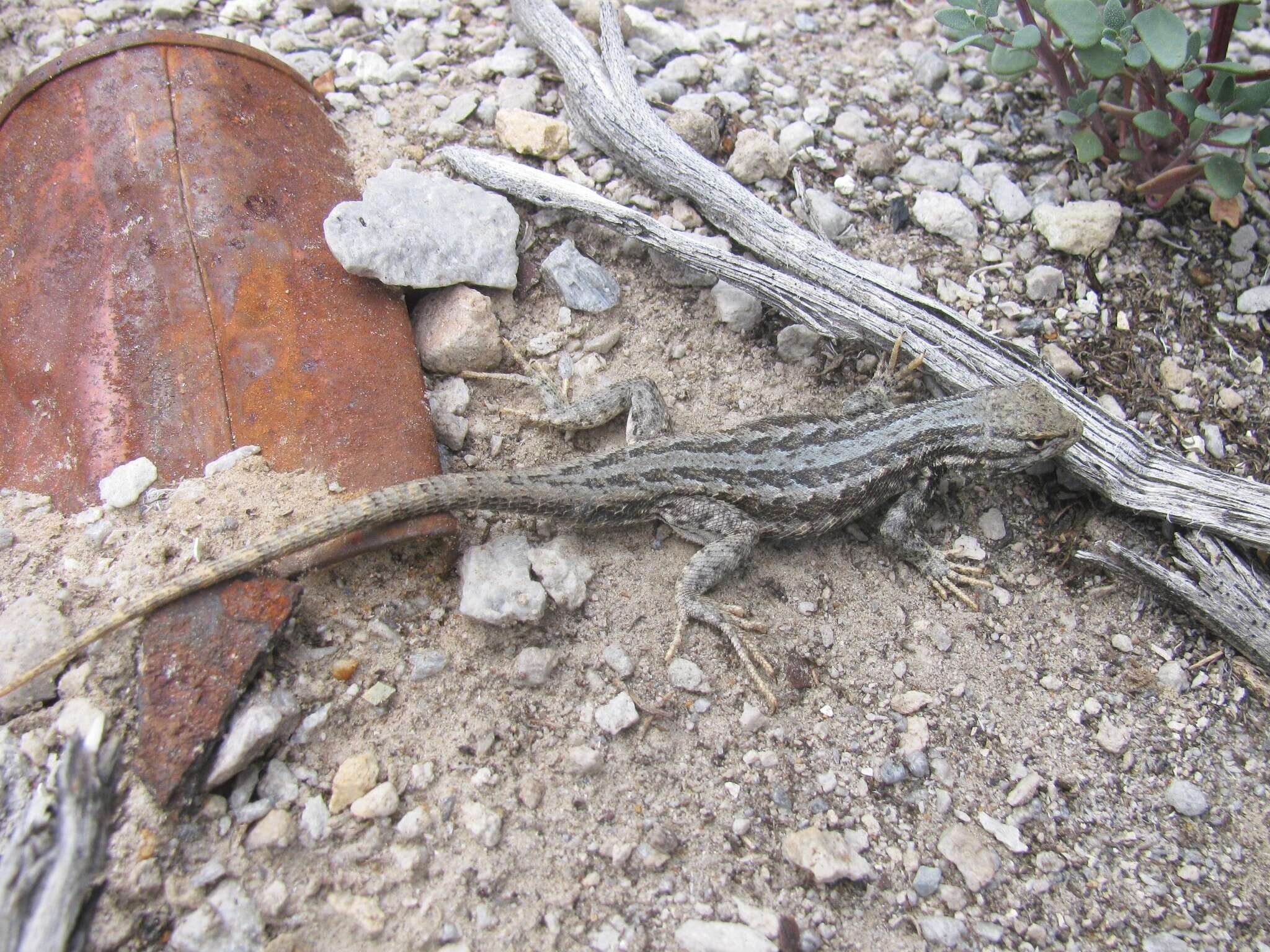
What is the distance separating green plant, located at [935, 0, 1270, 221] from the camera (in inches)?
142

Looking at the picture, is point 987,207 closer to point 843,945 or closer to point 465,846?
point 843,945

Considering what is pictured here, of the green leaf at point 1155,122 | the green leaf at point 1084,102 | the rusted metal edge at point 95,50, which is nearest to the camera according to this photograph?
the rusted metal edge at point 95,50

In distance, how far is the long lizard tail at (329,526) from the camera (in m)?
2.79

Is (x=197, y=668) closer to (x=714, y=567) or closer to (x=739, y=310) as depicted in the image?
(x=714, y=567)

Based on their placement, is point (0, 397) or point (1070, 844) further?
point (0, 397)

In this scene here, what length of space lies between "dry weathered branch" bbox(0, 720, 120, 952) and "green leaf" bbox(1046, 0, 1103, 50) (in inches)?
176

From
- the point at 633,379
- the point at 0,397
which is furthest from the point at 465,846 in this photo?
the point at 0,397

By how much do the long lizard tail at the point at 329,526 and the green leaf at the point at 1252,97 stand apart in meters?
3.61

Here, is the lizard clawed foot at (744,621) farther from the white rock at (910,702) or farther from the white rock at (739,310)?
the white rock at (739,310)

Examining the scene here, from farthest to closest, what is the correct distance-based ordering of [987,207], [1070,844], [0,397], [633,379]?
[987,207] → [633,379] → [0,397] → [1070,844]

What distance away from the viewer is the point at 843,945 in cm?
274

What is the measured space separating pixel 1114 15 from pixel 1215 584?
243 centimetres

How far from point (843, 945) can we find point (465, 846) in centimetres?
125

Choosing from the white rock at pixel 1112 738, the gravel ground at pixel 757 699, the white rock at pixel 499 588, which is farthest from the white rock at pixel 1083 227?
the white rock at pixel 499 588
